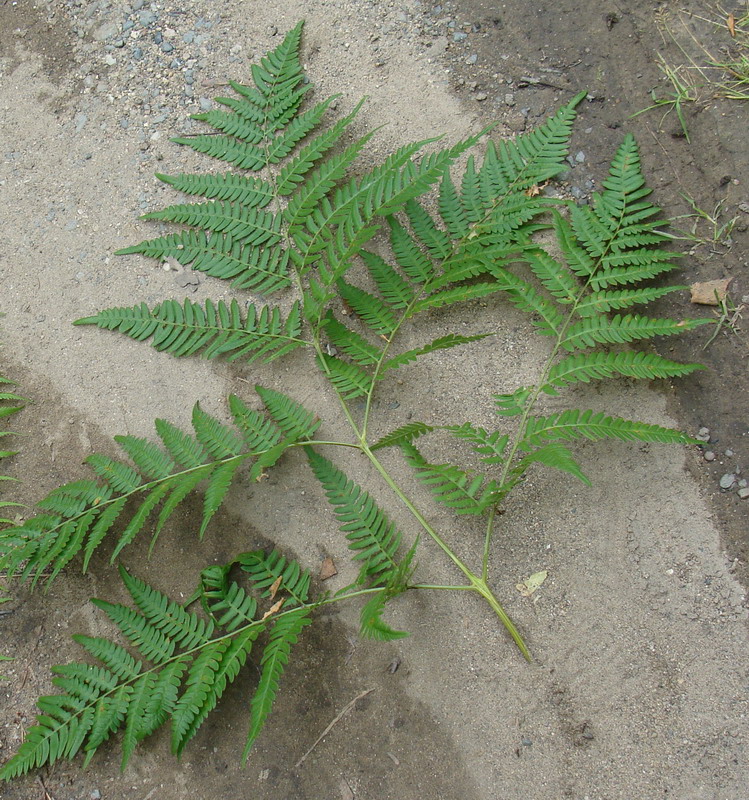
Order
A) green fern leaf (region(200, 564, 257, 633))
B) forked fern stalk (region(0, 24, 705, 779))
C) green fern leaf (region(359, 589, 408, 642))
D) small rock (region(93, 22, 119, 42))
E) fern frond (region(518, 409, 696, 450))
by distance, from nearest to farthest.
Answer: green fern leaf (region(359, 589, 408, 642)) < fern frond (region(518, 409, 696, 450)) < forked fern stalk (region(0, 24, 705, 779)) < green fern leaf (region(200, 564, 257, 633)) < small rock (region(93, 22, 119, 42))

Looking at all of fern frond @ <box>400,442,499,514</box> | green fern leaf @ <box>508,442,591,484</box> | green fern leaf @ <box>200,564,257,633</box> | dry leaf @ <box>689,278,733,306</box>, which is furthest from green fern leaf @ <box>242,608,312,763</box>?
dry leaf @ <box>689,278,733,306</box>

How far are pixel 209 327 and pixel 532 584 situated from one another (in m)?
1.56

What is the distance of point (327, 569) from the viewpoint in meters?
2.77

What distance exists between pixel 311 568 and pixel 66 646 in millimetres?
991

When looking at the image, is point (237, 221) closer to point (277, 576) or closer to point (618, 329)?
point (277, 576)

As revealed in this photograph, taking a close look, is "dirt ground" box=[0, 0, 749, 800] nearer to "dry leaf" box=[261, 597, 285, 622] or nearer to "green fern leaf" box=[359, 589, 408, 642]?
"dry leaf" box=[261, 597, 285, 622]

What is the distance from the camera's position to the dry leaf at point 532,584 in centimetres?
267

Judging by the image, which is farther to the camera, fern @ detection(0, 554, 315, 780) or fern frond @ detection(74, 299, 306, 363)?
fern frond @ detection(74, 299, 306, 363)

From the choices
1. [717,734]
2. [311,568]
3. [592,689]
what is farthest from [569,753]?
[311,568]

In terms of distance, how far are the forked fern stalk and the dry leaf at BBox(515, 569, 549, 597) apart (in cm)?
9

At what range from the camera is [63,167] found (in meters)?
3.37

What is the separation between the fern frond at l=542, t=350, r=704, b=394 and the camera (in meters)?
2.53

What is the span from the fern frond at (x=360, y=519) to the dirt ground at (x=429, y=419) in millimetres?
201

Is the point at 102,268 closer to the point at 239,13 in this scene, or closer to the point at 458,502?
the point at 239,13
